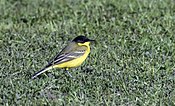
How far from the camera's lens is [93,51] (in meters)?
11.5

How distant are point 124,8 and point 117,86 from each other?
5254 millimetres

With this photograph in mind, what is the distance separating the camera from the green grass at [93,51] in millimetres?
9008

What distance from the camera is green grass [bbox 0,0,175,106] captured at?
901 centimetres

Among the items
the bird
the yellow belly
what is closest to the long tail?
the bird

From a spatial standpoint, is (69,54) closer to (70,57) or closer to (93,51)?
(70,57)

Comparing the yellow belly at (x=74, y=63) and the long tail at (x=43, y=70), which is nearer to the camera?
the long tail at (x=43, y=70)

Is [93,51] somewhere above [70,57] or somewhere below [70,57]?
below

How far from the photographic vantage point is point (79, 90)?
923 centimetres

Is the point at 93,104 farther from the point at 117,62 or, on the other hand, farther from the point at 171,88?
the point at 117,62

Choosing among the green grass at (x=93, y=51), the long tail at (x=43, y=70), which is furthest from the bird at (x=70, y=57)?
the green grass at (x=93, y=51)

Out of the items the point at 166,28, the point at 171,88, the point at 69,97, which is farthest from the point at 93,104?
the point at 166,28

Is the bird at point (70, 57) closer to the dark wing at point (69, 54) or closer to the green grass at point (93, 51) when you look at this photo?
the dark wing at point (69, 54)

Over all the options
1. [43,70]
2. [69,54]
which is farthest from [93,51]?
[43,70]

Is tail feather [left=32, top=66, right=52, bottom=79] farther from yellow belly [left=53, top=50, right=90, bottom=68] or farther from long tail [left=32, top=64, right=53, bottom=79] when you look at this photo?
yellow belly [left=53, top=50, right=90, bottom=68]
